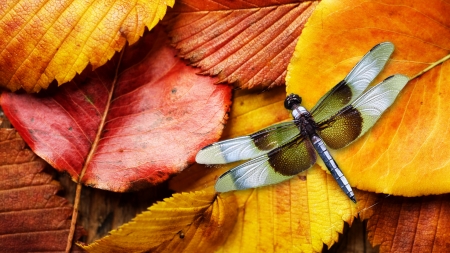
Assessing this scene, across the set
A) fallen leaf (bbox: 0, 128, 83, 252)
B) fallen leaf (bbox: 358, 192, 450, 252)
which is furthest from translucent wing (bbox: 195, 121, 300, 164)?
fallen leaf (bbox: 0, 128, 83, 252)

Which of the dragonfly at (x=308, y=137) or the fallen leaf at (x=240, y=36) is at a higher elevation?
the fallen leaf at (x=240, y=36)

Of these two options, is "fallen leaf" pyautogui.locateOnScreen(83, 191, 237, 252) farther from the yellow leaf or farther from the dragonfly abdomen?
the dragonfly abdomen

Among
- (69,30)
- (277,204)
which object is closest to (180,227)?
(277,204)

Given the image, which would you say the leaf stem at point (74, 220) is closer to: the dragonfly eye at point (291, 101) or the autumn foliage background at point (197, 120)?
the autumn foliage background at point (197, 120)

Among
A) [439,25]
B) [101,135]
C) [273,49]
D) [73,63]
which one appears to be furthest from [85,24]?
[439,25]

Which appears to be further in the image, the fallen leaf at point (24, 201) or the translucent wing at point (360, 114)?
the fallen leaf at point (24, 201)

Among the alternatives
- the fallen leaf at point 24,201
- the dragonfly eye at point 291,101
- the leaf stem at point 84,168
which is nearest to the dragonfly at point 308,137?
the dragonfly eye at point 291,101

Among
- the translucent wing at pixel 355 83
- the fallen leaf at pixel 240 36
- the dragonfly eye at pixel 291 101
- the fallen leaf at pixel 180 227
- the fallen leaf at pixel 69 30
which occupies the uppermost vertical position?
the fallen leaf at pixel 69 30
